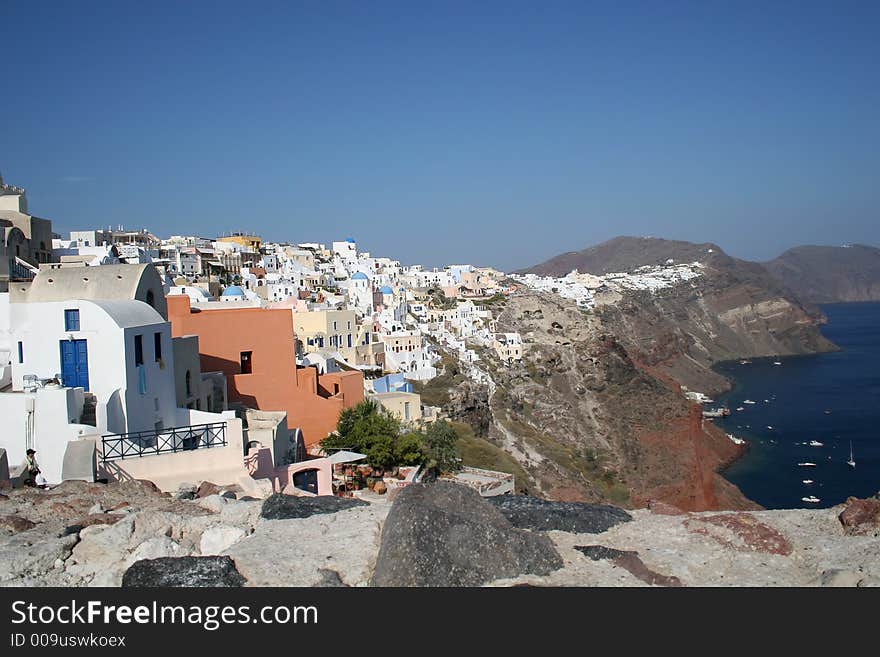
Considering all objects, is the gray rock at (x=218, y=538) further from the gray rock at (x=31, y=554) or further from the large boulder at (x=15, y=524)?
the large boulder at (x=15, y=524)

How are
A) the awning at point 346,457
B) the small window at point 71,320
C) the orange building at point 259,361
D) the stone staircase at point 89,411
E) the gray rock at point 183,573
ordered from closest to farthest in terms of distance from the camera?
the gray rock at point 183,573 < the stone staircase at point 89,411 < the small window at point 71,320 < the awning at point 346,457 < the orange building at point 259,361

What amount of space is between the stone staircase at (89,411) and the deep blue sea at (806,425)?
43331 mm

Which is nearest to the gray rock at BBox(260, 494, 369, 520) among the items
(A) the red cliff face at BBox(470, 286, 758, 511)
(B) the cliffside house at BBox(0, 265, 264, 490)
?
(B) the cliffside house at BBox(0, 265, 264, 490)

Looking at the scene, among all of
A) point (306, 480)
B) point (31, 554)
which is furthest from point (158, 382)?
point (31, 554)

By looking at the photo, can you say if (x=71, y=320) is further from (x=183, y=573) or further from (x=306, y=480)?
(x=183, y=573)

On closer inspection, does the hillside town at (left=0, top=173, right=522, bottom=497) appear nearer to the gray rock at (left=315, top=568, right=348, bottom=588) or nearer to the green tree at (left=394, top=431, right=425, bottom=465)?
the green tree at (left=394, top=431, right=425, bottom=465)

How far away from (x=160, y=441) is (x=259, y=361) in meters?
8.66

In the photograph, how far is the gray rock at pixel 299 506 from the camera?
257 inches

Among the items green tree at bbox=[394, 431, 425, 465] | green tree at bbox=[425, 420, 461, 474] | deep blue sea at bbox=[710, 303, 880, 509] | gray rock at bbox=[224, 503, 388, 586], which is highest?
gray rock at bbox=[224, 503, 388, 586]

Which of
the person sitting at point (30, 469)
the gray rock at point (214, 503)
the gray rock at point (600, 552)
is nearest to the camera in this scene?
the gray rock at point (600, 552)

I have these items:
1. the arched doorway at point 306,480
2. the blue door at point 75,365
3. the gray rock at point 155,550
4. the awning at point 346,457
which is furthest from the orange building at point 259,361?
the gray rock at point 155,550

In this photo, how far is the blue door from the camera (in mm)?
11922

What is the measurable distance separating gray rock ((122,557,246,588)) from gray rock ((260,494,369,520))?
1.15 metres
